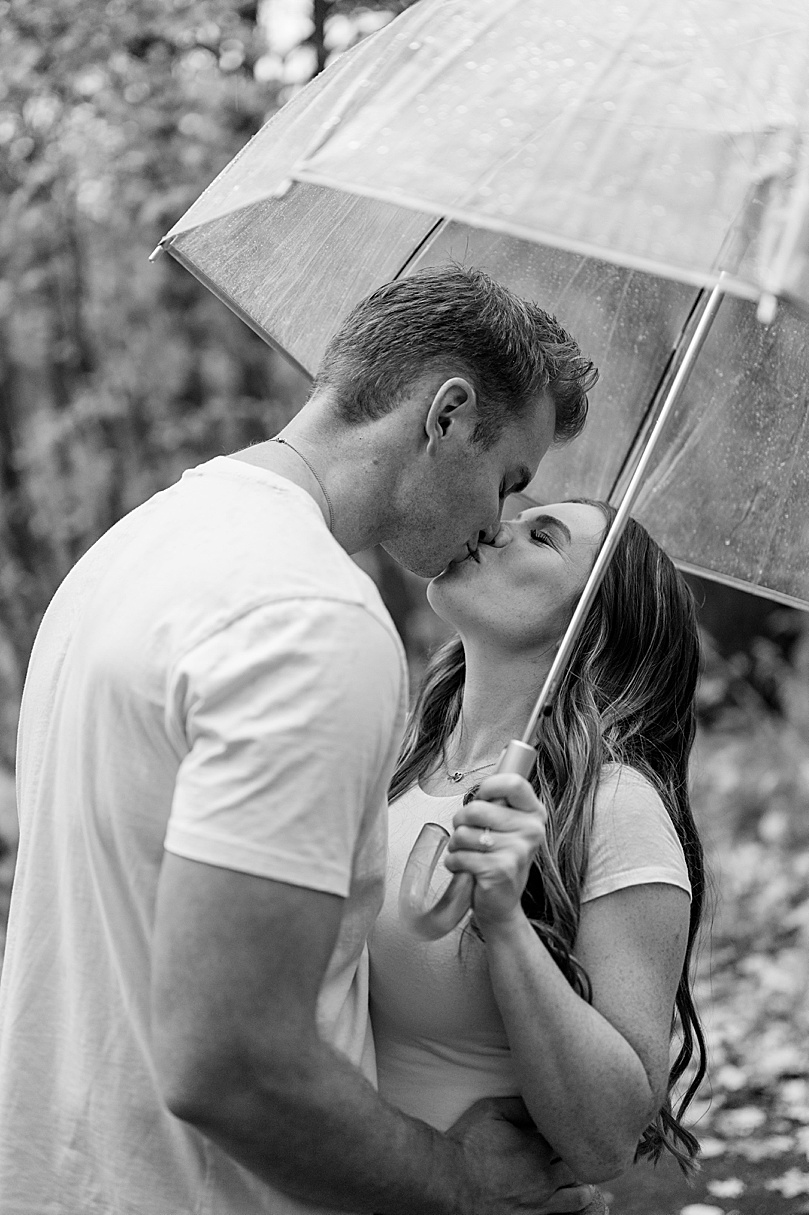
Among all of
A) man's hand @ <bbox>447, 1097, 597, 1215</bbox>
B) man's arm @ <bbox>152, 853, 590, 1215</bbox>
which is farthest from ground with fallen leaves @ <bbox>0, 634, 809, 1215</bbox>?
man's arm @ <bbox>152, 853, 590, 1215</bbox>

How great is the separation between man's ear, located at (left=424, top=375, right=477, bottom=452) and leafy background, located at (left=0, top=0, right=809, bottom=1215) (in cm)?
322

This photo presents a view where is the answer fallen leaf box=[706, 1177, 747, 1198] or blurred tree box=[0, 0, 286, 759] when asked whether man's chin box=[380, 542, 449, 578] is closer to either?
fallen leaf box=[706, 1177, 747, 1198]

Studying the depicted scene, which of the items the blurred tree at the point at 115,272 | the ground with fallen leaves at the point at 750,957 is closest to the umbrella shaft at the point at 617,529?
the ground with fallen leaves at the point at 750,957

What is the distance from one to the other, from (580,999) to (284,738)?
798 mm

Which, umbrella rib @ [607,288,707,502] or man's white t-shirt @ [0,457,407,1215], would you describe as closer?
man's white t-shirt @ [0,457,407,1215]

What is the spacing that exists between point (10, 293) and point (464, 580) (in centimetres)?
518

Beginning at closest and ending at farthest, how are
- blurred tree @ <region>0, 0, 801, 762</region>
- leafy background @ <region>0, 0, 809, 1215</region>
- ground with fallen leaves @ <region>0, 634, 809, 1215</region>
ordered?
ground with fallen leaves @ <region>0, 634, 809, 1215</region>, leafy background @ <region>0, 0, 809, 1215</region>, blurred tree @ <region>0, 0, 801, 762</region>

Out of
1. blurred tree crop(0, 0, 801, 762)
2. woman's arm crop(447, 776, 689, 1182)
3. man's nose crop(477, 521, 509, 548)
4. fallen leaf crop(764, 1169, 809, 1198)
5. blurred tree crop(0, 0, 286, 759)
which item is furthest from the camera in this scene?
blurred tree crop(0, 0, 286, 759)

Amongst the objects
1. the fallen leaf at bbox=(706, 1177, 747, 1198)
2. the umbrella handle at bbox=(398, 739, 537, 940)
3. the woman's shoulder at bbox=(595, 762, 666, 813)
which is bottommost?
the fallen leaf at bbox=(706, 1177, 747, 1198)

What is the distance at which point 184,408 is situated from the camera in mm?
7559

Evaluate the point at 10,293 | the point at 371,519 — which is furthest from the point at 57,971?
the point at 10,293

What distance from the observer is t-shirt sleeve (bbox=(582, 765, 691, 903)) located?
2219 millimetres

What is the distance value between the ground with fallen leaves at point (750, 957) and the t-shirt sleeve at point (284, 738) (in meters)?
1.75

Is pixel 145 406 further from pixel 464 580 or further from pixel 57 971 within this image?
pixel 57 971
